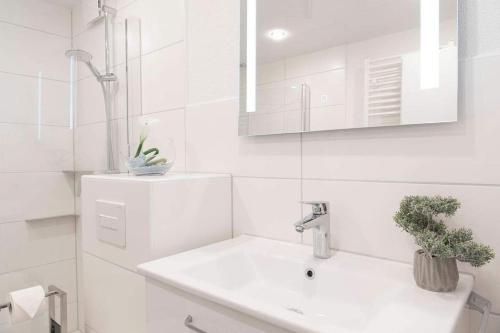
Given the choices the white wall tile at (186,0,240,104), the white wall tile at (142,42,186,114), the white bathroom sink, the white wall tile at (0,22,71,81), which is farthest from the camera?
the white wall tile at (0,22,71,81)

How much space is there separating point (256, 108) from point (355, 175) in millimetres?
440

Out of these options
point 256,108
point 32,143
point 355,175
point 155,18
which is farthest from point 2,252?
point 355,175

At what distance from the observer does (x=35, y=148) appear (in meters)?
1.84

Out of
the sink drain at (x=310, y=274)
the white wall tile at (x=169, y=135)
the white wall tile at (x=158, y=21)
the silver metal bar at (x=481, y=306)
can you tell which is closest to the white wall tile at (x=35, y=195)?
the white wall tile at (x=169, y=135)

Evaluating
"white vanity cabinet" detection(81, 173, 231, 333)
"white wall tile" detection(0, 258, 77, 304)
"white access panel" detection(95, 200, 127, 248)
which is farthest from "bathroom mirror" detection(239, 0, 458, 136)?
"white wall tile" detection(0, 258, 77, 304)

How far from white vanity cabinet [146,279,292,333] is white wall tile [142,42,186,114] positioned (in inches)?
34.2

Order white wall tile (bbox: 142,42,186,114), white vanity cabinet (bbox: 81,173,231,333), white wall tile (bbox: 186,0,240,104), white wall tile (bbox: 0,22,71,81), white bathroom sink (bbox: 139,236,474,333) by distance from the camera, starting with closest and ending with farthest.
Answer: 1. white bathroom sink (bbox: 139,236,474,333)
2. white vanity cabinet (bbox: 81,173,231,333)
3. white wall tile (bbox: 186,0,240,104)
4. white wall tile (bbox: 142,42,186,114)
5. white wall tile (bbox: 0,22,71,81)

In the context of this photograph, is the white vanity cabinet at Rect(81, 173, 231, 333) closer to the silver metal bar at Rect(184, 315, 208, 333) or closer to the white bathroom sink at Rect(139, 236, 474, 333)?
the white bathroom sink at Rect(139, 236, 474, 333)

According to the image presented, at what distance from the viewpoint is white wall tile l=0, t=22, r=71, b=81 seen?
5.65 ft

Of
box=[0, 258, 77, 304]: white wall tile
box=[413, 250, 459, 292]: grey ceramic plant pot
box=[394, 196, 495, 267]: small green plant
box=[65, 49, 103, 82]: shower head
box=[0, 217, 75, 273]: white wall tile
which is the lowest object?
box=[0, 258, 77, 304]: white wall tile

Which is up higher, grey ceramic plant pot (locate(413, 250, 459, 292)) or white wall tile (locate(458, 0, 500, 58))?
white wall tile (locate(458, 0, 500, 58))

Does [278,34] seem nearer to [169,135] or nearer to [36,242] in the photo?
[169,135]

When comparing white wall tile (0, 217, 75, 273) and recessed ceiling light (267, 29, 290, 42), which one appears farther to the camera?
white wall tile (0, 217, 75, 273)

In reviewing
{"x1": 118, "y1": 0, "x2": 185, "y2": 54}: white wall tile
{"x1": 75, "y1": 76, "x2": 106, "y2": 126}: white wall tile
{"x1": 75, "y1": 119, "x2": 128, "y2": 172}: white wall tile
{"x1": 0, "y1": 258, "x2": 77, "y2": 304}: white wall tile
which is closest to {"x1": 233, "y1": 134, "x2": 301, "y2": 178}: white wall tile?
{"x1": 118, "y1": 0, "x2": 185, "y2": 54}: white wall tile
